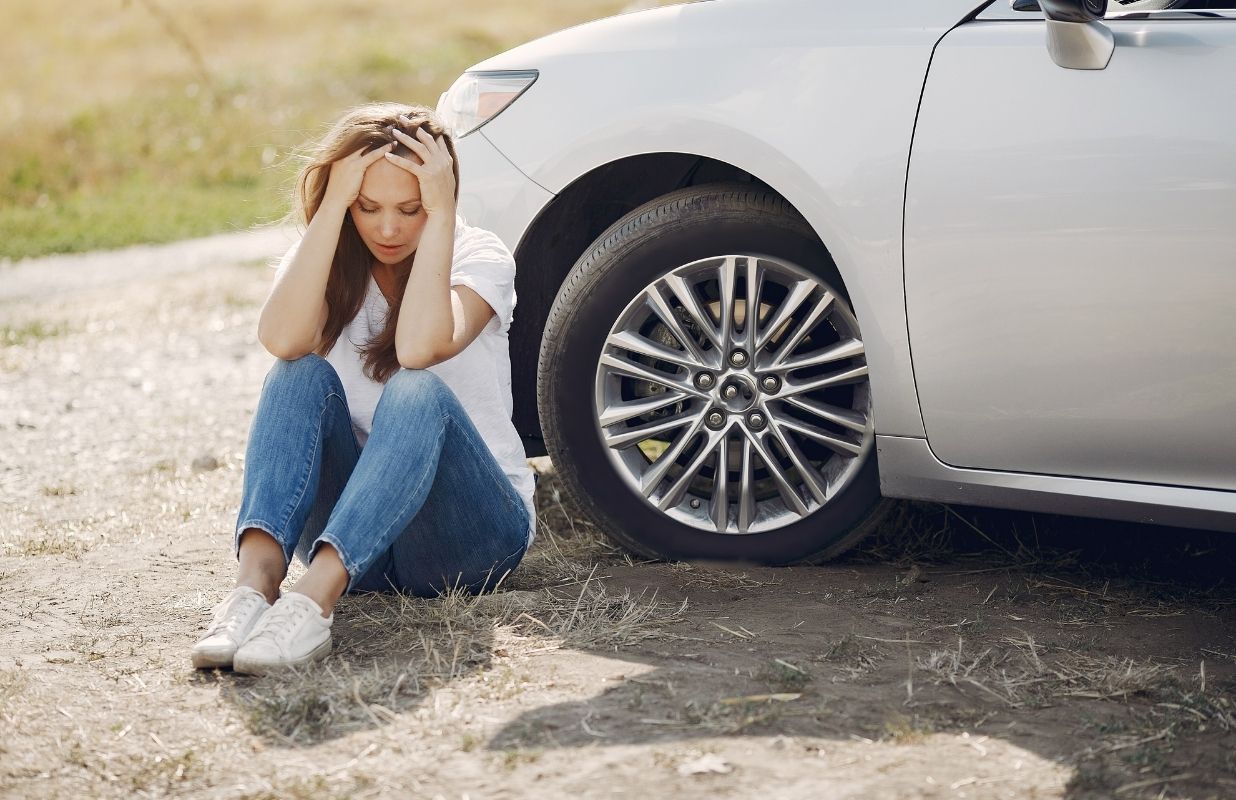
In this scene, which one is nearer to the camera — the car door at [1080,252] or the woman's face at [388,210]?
the car door at [1080,252]

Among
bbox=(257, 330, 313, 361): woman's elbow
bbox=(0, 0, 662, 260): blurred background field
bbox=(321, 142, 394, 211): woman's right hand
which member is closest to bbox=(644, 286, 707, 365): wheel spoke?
bbox=(321, 142, 394, 211): woman's right hand

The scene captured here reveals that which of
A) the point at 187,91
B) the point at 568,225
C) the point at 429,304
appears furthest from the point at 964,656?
the point at 187,91

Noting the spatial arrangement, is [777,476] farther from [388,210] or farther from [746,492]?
[388,210]

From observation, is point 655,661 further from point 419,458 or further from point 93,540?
point 93,540

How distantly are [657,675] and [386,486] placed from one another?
0.68m

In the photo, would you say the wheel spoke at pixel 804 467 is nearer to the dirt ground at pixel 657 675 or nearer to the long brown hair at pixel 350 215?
the dirt ground at pixel 657 675

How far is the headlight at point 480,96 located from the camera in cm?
346

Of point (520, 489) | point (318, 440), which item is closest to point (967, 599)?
point (520, 489)

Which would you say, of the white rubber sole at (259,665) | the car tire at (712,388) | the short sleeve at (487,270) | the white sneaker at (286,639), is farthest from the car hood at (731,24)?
the white rubber sole at (259,665)

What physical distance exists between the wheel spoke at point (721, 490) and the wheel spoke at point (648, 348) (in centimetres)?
19

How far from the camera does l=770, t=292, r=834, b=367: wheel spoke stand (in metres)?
3.18

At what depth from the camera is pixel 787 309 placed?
3199 millimetres

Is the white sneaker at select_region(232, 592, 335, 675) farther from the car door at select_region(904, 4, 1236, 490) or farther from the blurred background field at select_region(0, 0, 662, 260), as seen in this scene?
the car door at select_region(904, 4, 1236, 490)

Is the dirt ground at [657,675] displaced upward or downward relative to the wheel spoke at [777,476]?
downward
